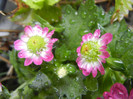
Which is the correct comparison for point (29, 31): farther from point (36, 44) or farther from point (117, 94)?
point (117, 94)

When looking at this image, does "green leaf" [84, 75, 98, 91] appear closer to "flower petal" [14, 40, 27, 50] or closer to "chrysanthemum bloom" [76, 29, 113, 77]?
"chrysanthemum bloom" [76, 29, 113, 77]

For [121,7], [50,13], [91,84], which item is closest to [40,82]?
[91,84]

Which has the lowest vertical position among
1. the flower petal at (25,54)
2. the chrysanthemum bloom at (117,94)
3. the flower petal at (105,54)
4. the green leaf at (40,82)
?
the green leaf at (40,82)

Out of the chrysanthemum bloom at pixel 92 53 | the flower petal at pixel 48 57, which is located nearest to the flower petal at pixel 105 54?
the chrysanthemum bloom at pixel 92 53

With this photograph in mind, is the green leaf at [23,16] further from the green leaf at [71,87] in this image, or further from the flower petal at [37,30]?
the green leaf at [71,87]

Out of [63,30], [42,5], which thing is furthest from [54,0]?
[63,30]

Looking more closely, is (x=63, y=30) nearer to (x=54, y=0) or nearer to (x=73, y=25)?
(x=73, y=25)
